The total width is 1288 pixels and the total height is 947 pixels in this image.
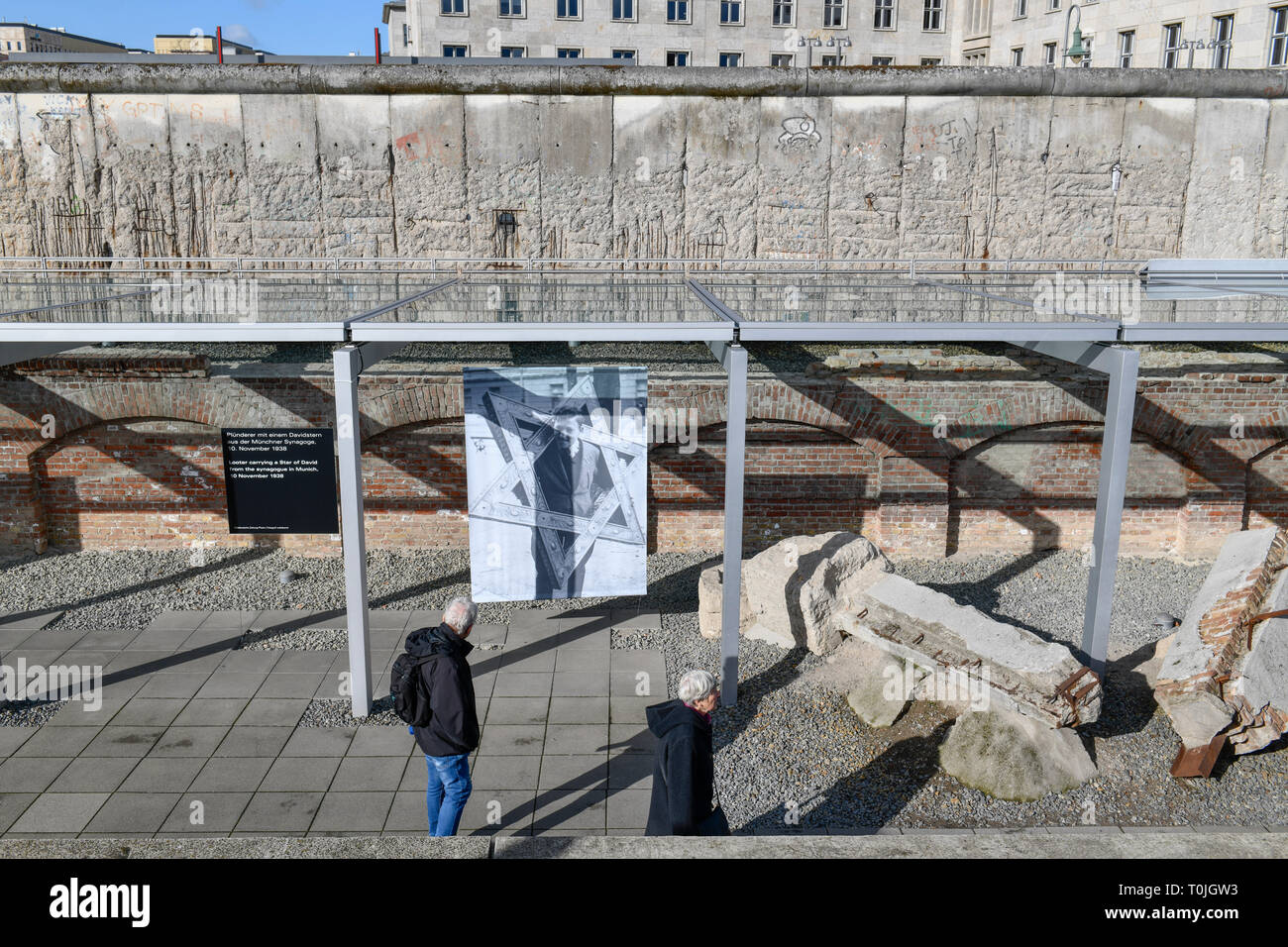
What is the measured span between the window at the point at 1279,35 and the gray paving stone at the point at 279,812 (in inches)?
1393

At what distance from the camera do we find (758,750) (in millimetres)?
7207

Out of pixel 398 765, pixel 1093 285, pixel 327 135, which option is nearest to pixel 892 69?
pixel 1093 285

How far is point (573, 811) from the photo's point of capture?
6512 millimetres

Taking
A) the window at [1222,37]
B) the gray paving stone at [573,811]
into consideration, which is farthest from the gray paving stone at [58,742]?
the window at [1222,37]

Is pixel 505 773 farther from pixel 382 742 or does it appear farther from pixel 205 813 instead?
pixel 205 813

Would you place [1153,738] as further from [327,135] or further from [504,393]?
[327,135]

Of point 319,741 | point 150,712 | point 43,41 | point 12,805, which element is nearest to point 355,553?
point 319,741

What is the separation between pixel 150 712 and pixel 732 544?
191 inches

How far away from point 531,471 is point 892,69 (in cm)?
1096

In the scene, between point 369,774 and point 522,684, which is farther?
point 522,684

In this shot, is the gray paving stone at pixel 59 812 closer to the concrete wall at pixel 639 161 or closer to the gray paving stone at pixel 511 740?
the gray paving stone at pixel 511 740

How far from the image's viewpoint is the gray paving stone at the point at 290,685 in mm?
8047

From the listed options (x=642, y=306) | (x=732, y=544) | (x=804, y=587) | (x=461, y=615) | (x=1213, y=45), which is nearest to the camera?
(x=461, y=615)

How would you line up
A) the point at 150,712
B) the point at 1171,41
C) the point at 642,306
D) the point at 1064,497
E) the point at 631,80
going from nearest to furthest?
1. the point at 150,712
2. the point at 642,306
3. the point at 1064,497
4. the point at 631,80
5. the point at 1171,41
